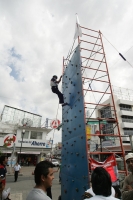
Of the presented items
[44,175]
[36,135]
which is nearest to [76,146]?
[44,175]

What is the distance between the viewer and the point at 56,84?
6410 millimetres

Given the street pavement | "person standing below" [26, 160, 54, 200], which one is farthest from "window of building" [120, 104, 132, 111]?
"person standing below" [26, 160, 54, 200]

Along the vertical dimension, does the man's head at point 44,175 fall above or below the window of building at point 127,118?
below

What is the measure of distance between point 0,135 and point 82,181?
2904cm

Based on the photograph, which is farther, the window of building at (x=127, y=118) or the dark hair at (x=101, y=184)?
the window of building at (x=127, y=118)

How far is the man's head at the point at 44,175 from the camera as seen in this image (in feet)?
5.65

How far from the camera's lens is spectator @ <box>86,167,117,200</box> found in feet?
5.20

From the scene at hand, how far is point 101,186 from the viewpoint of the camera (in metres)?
1.65

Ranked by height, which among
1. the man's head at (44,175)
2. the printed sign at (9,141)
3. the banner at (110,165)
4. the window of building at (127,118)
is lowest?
the banner at (110,165)

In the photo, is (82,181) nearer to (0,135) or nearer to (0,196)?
(0,196)

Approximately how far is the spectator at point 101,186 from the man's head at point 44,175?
1.82ft

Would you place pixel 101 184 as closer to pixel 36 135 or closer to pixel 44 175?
pixel 44 175

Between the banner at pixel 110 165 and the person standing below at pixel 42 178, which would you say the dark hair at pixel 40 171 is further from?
the banner at pixel 110 165

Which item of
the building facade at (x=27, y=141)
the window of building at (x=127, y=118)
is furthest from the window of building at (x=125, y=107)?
the building facade at (x=27, y=141)
